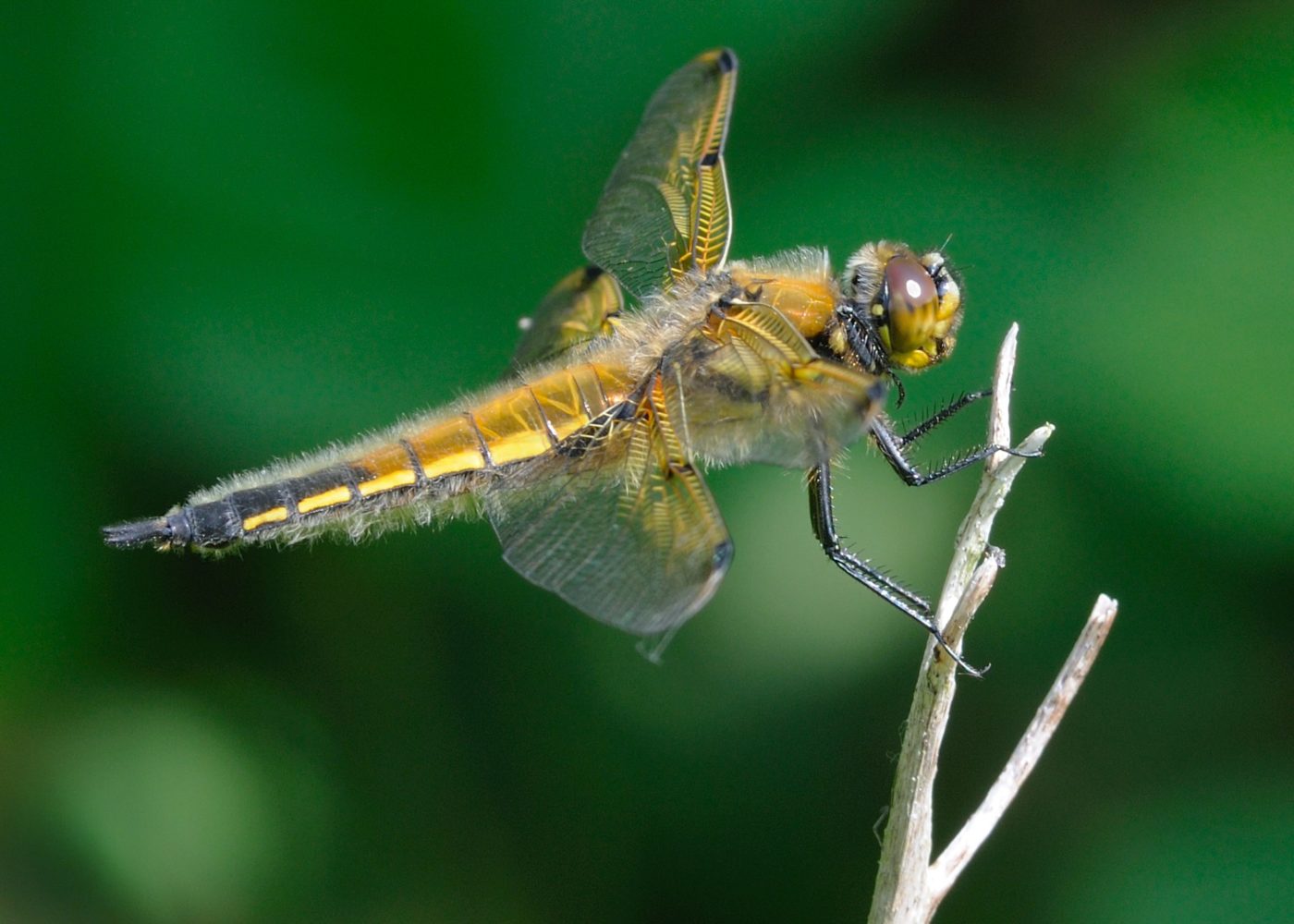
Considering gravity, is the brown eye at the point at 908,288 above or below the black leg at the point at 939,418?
above

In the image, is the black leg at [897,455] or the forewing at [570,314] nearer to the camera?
the black leg at [897,455]

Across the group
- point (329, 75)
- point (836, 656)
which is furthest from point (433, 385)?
point (836, 656)

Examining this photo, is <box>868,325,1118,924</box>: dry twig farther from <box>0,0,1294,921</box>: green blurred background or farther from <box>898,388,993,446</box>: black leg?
<box>0,0,1294,921</box>: green blurred background

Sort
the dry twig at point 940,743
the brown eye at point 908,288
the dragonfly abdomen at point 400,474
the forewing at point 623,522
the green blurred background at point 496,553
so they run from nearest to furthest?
the dry twig at point 940,743 < the forewing at point 623,522 < the dragonfly abdomen at point 400,474 < the brown eye at point 908,288 < the green blurred background at point 496,553

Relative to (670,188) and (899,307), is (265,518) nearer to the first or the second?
(670,188)

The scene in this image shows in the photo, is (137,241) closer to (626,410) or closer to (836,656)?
(626,410)

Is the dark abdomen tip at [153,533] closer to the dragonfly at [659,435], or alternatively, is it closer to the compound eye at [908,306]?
the dragonfly at [659,435]

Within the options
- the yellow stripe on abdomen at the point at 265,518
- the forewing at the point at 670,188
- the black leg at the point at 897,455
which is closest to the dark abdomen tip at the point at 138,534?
the yellow stripe on abdomen at the point at 265,518
